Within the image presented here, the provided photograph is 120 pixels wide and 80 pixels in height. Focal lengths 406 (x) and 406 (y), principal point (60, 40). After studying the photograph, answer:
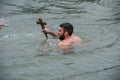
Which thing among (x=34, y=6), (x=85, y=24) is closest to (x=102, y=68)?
(x=85, y=24)

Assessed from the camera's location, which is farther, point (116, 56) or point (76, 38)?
point (76, 38)

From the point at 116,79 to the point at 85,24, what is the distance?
4.88m

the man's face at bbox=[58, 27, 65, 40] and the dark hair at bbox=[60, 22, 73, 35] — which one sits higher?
the dark hair at bbox=[60, 22, 73, 35]

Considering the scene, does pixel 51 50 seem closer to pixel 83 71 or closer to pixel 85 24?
pixel 83 71

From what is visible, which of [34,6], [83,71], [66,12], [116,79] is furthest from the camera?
[34,6]

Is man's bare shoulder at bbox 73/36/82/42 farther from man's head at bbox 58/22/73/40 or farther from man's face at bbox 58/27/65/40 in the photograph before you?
man's face at bbox 58/27/65/40

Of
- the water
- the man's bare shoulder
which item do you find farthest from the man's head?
the water

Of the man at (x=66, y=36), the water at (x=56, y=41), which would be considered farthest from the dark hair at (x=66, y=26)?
the water at (x=56, y=41)

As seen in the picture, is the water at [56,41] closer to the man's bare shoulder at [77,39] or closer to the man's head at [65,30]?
the man's bare shoulder at [77,39]

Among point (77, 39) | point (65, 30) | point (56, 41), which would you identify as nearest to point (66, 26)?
point (65, 30)

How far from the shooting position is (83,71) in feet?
28.7

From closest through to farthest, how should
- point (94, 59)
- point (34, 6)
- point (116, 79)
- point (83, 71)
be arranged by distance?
point (116, 79), point (83, 71), point (94, 59), point (34, 6)

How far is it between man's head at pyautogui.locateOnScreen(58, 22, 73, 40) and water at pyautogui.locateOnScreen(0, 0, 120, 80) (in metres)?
0.32

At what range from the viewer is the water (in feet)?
28.7
